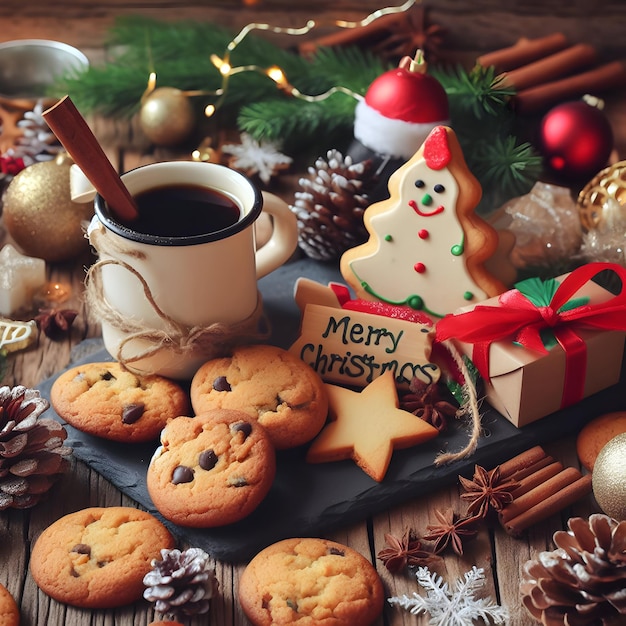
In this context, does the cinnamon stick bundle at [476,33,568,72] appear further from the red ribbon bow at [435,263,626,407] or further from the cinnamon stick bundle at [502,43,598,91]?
the red ribbon bow at [435,263,626,407]

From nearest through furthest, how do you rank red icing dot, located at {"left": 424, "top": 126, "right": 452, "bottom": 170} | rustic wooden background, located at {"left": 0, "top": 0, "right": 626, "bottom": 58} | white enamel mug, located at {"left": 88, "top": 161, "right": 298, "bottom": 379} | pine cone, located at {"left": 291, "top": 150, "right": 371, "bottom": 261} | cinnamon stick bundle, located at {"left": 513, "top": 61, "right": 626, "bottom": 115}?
Result: white enamel mug, located at {"left": 88, "top": 161, "right": 298, "bottom": 379}
red icing dot, located at {"left": 424, "top": 126, "right": 452, "bottom": 170}
pine cone, located at {"left": 291, "top": 150, "right": 371, "bottom": 261}
cinnamon stick bundle, located at {"left": 513, "top": 61, "right": 626, "bottom": 115}
rustic wooden background, located at {"left": 0, "top": 0, "right": 626, "bottom": 58}

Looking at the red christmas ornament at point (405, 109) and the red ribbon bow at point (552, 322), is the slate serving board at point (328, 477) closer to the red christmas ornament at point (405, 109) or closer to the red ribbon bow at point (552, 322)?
the red ribbon bow at point (552, 322)

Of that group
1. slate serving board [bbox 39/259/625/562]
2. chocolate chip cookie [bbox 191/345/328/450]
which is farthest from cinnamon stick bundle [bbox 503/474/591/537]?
chocolate chip cookie [bbox 191/345/328/450]

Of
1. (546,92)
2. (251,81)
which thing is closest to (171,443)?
(251,81)

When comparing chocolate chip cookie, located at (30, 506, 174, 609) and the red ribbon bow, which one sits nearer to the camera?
chocolate chip cookie, located at (30, 506, 174, 609)

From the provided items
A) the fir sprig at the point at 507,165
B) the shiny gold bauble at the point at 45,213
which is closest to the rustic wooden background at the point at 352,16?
the fir sprig at the point at 507,165

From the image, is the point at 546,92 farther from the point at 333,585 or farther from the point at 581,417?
the point at 333,585

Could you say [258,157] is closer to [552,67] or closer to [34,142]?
[34,142]
